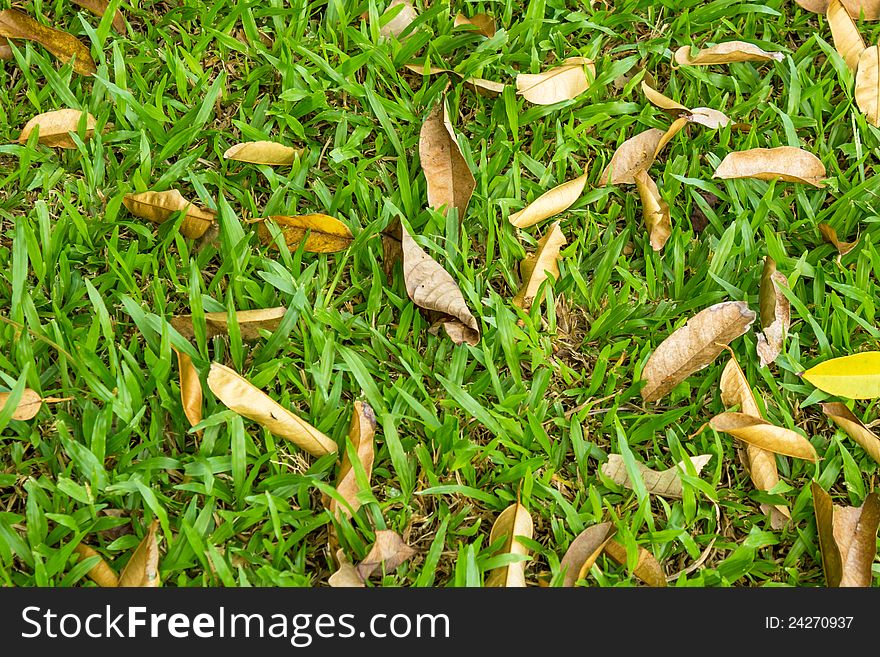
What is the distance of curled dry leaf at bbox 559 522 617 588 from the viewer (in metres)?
1.59

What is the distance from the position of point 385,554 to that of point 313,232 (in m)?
0.74

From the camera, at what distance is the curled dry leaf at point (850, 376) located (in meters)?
1.79

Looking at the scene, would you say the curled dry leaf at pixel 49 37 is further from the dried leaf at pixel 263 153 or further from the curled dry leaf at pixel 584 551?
the curled dry leaf at pixel 584 551

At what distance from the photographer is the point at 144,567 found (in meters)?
1.53

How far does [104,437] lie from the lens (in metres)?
1.62

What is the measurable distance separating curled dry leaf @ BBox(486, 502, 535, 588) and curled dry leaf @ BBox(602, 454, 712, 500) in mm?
205

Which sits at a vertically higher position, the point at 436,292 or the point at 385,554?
the point at 436,292

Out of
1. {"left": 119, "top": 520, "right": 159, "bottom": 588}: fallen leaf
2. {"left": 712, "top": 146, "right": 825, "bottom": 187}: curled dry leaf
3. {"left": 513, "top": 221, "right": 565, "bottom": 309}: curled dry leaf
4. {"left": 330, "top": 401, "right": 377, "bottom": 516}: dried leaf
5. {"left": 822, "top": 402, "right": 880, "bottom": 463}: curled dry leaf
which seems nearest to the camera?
{"left": 119, "top": 520, "right": 159, "bottom": 588}: fallen leaf

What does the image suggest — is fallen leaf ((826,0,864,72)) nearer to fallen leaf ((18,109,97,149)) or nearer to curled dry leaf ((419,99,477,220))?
curled dry leaf ((419,99,477,220))

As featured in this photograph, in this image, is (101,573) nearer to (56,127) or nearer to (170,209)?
(170,209)

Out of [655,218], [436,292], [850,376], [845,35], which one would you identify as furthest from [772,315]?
[845,35]

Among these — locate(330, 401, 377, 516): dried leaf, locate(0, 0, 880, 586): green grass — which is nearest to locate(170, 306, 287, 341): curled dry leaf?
locate(0, 0, 880, 586): green grass
